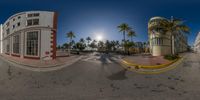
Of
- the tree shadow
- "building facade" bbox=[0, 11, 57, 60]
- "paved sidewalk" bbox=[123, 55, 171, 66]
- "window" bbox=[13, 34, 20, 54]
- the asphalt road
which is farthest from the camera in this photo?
"paved sidewalk" bbox=[123, 55, 171, 66]

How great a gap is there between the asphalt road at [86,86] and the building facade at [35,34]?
1357 mm

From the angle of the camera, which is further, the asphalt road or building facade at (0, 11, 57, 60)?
building facade at (0, 11, 57, 60)

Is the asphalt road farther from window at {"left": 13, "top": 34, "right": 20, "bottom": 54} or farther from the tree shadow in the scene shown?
window at {"left": 13, "top": 34, "right": 20, "bottom": 54}

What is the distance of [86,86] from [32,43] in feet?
11.2

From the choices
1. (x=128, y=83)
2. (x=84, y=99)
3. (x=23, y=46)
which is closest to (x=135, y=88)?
(x=128, y=83)

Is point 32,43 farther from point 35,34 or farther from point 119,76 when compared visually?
point 119,76

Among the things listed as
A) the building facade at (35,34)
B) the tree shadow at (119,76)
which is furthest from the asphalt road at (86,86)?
the building facade at (35,34)

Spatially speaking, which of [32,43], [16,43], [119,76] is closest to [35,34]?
[32,43]

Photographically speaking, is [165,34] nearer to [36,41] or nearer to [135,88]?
[135,88]

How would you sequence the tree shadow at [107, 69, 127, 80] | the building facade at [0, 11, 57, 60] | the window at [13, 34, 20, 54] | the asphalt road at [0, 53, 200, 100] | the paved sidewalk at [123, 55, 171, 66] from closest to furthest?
the asphalt road at [0, 53, 200, 100], the building facade at [0, 11, 57, 60], the window at [13, 34, 20, 54], the tree shadow at [107, 69, 127, 80], the paved sidewalk at [123, 55, 171, 66]

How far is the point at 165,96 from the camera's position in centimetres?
481

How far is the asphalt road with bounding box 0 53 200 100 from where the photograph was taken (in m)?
4.87

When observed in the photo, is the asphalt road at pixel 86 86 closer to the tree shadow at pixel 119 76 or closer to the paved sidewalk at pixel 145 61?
the tree shadow at pixel 119 76

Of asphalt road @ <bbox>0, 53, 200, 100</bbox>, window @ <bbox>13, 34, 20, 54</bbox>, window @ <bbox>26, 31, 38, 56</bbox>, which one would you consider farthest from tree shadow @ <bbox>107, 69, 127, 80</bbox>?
window @ <bbox>13, 34, 20, 54</bbox>
